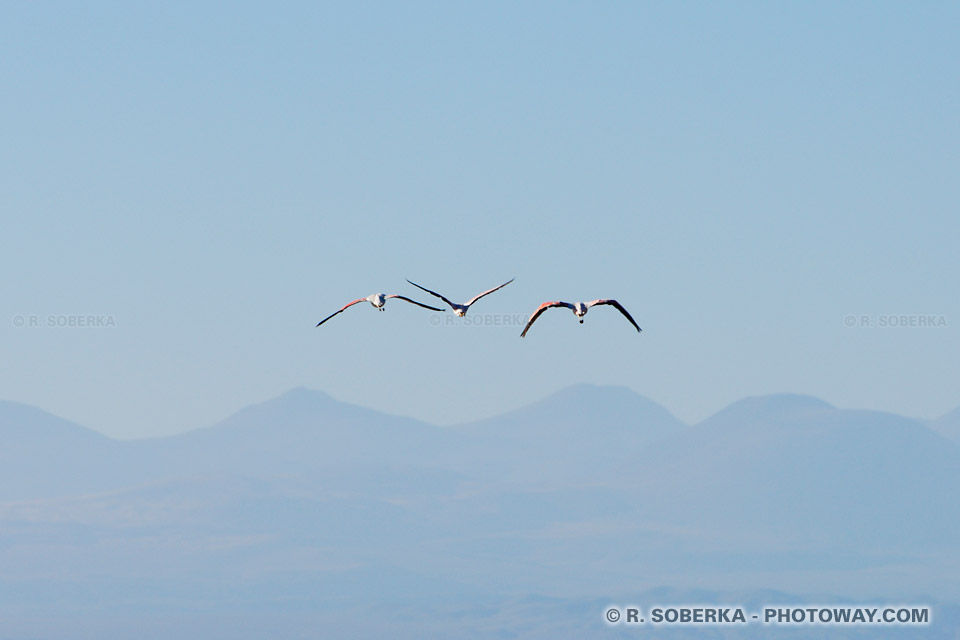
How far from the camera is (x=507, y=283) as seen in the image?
10112 cm

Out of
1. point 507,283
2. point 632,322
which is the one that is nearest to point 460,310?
point 507,283

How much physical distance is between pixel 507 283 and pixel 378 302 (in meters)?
8.51

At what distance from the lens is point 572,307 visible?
9894 centimetres

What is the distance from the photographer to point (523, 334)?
9694 cm

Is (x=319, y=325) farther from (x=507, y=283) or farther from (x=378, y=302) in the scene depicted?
(x=507, y=283)

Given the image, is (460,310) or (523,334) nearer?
(523,334)

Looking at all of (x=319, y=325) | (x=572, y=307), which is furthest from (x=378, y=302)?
(x=572, y=307)

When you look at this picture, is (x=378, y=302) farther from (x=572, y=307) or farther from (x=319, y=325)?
(x=572, y=307)

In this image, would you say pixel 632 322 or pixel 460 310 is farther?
pixel 460 310

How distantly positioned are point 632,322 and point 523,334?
6.88 metres

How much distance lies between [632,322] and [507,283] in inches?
343

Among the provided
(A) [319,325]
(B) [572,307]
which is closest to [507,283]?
(B) [572,307]

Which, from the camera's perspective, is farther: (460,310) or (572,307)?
(460,310)

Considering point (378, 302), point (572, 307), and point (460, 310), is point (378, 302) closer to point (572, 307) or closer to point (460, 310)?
point (460, 310)
